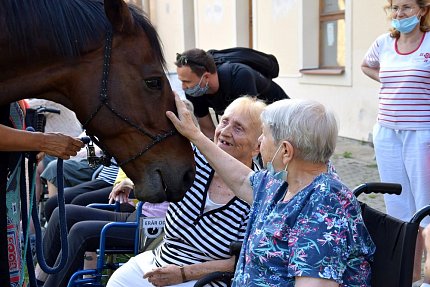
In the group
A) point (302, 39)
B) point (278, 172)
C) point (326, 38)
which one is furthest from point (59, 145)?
point (326, 38)

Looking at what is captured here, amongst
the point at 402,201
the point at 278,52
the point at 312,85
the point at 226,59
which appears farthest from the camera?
the point at 278,52

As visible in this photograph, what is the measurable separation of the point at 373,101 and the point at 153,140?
21.8 feet

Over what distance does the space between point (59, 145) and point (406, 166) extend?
2247 mm

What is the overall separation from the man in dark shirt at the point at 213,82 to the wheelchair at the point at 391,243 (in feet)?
6.31

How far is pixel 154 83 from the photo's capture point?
2.47m

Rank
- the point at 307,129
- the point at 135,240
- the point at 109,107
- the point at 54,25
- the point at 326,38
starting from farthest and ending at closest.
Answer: the point at 326,38
the point at 135,240
the point at 109,107
the point at 54,25
the point at 307,129

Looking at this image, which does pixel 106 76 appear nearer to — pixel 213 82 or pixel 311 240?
pixel 311 240

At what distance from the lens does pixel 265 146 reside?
231 centimetres

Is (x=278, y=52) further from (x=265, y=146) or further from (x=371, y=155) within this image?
(x=265, y=146)

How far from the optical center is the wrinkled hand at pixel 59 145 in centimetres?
237

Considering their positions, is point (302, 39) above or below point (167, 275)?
above

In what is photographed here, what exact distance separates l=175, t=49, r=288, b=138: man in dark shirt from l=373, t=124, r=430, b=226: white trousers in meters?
0.83

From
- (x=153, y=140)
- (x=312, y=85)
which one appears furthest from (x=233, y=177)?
(x=312, y=85)

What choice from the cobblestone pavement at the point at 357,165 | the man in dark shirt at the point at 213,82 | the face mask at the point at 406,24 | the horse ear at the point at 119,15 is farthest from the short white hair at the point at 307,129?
the cobblestone pavement at the point at 357,165
